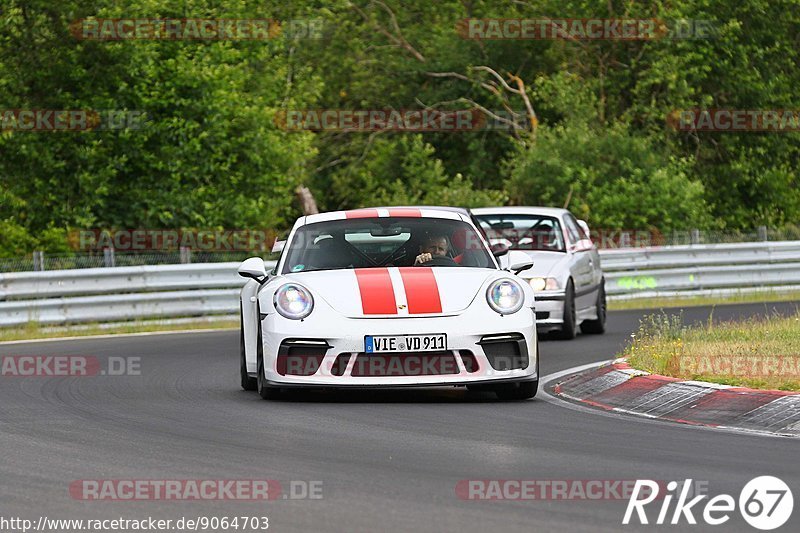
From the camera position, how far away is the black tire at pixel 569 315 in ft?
60.4

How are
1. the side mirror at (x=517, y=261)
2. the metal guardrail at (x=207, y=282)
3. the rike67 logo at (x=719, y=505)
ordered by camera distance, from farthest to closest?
the metal guardrail at (x=207, y=282)
the side mirror at (x=517, y=261)
the rike67 logo at (x=719, y=505)

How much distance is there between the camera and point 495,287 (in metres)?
11.8

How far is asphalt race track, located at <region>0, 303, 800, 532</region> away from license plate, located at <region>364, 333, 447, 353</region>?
0.40m

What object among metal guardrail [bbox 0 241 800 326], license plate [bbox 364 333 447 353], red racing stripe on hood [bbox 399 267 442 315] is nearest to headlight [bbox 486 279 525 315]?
red racing stripe on hood [bbox 399 267 442 315]

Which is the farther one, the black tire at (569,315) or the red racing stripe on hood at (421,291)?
the black tire at (569,315)

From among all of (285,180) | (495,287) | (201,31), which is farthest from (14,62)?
(495,287)

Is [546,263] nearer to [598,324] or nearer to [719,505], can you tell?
[598,324]

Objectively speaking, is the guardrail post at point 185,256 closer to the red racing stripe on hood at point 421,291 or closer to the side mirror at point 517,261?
the side mirror at point 517,261

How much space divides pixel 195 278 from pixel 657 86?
740 inches

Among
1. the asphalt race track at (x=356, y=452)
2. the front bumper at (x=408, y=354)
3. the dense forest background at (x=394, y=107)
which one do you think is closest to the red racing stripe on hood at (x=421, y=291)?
the front bumper at (x=408, y=354)

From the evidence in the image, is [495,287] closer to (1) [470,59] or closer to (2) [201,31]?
(2) [201,31]

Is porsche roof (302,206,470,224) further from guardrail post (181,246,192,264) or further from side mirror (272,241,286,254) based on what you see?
guardrail post (181,246,192,264)

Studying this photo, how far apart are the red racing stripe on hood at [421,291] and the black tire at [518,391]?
0.81 metres

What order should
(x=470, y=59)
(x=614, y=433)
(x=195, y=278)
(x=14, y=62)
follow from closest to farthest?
(x=614, y=433) < (x=195, y=278) < (x=14, y=62) < (x=470, y=59)
